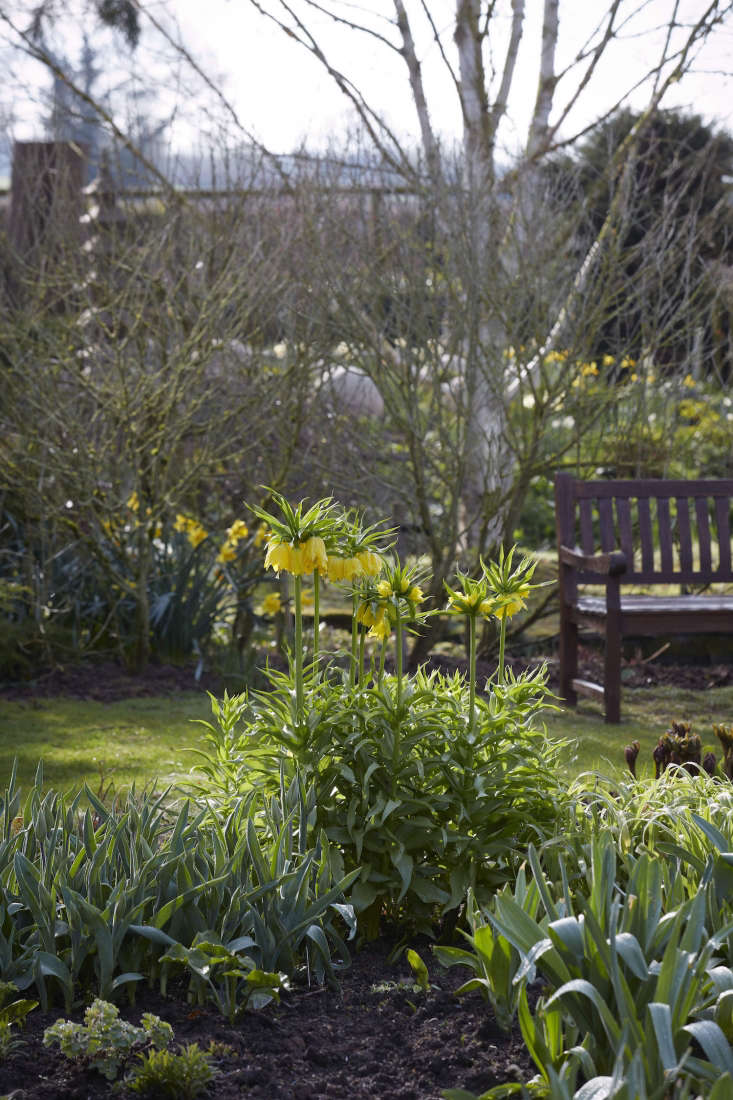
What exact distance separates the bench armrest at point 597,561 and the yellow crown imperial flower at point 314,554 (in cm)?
287

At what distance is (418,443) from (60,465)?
6.41 feet

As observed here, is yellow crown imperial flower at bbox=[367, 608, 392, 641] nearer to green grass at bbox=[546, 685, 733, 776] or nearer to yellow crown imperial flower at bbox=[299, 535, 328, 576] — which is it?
yellow crown imperial flower at bbox=[299, 535, 328, 576]

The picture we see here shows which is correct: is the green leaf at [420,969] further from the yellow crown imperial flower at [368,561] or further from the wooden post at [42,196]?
the wooden post at [42,196]

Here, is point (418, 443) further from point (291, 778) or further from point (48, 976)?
point (48, 976)

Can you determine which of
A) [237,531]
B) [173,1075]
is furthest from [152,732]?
[173,1075]

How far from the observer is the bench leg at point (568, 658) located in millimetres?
5723

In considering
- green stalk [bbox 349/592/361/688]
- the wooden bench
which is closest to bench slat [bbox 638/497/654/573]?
the wooden bench

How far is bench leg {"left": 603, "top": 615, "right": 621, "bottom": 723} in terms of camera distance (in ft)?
16.9

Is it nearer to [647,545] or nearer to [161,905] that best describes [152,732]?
[647,545]

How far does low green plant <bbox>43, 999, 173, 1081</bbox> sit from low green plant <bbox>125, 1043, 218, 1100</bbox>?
54mm

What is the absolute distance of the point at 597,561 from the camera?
205 inches

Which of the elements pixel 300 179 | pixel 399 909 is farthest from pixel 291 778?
pixel 300 179

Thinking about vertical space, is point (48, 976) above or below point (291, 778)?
below

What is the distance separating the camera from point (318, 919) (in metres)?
2.14
